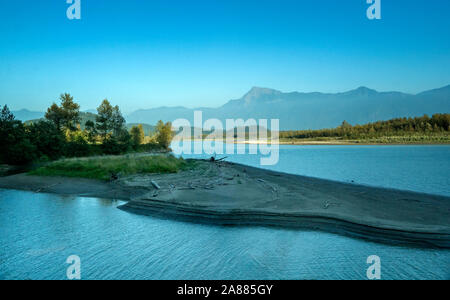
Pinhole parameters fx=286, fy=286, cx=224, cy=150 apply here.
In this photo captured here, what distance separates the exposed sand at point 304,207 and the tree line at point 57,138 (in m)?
23.5

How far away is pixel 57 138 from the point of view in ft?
131

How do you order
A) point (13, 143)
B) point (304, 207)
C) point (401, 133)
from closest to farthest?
point (304, 207) < point (13, 143) < point (401, 133)

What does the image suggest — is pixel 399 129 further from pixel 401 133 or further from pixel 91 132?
pixel 91 132

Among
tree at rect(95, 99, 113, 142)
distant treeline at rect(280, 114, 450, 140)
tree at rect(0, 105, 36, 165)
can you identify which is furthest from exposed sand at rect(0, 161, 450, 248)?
distant treeline at rect(280, 114, 450, 140)

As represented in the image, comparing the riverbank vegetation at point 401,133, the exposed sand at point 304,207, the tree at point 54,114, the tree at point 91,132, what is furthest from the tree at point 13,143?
the riverbank vegetation at point 401,133

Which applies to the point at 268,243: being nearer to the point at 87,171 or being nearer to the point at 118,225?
the point at 118,225

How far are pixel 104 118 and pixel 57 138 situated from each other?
30.1ft

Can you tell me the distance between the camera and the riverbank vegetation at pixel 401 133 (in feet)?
256

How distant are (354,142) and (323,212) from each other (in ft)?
326

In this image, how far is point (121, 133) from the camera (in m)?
46.6

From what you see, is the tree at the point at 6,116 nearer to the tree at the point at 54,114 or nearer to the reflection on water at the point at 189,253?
the tree at the point at 54,114

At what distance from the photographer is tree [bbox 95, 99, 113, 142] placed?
47688 mm

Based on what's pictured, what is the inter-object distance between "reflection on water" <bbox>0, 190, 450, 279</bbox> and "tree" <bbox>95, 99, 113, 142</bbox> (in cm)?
3931

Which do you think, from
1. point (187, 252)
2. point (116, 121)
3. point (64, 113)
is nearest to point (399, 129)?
point (116, 121)
